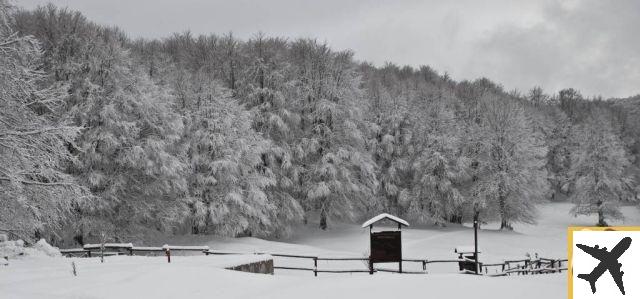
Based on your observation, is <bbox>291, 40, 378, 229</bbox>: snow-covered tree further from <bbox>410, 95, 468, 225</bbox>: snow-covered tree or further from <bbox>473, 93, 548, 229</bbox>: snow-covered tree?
<bbox>473, 93, 548, 229</bbox>: snow-covered tree

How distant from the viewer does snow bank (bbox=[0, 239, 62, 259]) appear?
16.5 meters

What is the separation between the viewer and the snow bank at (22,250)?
16547mm

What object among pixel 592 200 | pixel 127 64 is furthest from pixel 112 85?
pixel 592 200

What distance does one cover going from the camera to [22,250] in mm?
17469

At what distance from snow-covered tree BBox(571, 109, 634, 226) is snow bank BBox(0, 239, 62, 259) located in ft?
178

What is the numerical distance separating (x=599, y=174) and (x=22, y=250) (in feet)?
184

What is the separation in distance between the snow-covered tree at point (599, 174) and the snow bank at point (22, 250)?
178 ft

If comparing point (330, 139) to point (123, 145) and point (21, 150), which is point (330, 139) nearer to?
point (123, 145)

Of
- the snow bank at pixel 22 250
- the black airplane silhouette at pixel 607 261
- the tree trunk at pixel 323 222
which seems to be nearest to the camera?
the black airplane silhouette at pixel 607 261

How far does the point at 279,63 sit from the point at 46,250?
25.7 metres

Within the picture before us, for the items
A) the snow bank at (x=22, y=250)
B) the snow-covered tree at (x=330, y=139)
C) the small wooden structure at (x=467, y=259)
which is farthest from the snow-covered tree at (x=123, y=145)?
the small wooden structure at (x=467, y=259)

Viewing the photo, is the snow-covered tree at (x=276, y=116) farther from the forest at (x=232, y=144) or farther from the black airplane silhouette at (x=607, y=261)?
the black airplane silhouette at (x=607, y=261)

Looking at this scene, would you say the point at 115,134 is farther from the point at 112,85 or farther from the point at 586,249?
the point at 586,249

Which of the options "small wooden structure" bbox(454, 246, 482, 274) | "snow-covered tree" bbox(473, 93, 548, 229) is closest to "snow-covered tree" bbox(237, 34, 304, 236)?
"small wooden structure" bbox(454, 246, 482, 274)
